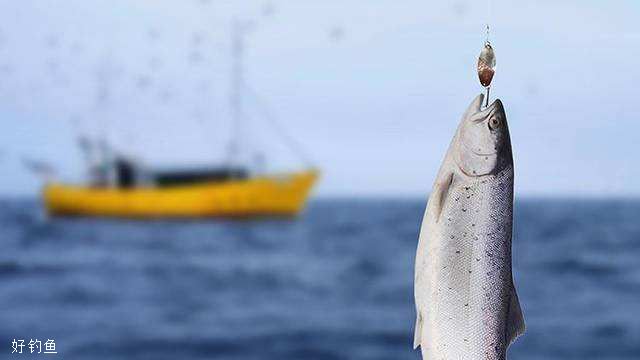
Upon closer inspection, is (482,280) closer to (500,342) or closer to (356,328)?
(500,342)

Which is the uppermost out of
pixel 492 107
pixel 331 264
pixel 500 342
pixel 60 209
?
pixel 60 209

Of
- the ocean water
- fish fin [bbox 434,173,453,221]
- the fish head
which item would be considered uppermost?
the ocean water

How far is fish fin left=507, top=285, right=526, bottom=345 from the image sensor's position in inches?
110

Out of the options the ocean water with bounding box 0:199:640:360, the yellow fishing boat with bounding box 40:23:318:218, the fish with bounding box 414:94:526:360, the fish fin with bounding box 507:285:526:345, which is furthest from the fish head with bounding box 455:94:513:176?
the yellow fishing boat with bounding box 40:23:318:218

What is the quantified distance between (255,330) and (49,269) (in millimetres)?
18219

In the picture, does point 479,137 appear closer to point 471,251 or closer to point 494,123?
point 494,123

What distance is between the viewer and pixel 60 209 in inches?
2254

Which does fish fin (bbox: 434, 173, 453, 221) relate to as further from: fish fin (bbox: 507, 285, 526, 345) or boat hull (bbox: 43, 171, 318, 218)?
boat hull (bbox: 43, 171, 318, 218)

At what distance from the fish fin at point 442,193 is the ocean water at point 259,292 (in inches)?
396

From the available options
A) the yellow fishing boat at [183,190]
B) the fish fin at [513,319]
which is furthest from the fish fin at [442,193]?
the yellow fishing boat at [183,190]

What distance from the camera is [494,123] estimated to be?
2.75 m

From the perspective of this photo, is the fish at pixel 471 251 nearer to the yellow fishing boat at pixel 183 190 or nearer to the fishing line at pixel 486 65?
the fishing line at pixel 486 65

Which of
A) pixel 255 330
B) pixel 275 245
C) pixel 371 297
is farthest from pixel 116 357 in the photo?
pixel 275 245

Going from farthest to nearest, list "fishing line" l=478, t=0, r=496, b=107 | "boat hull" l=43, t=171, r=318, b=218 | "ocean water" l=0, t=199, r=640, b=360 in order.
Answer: "boat hull" l=43, t=171, r=318, b=218 < "ocean water" l=0, t=199, r=640, b=360 < "fishing line" l=478, t=0, r=496, b=107
